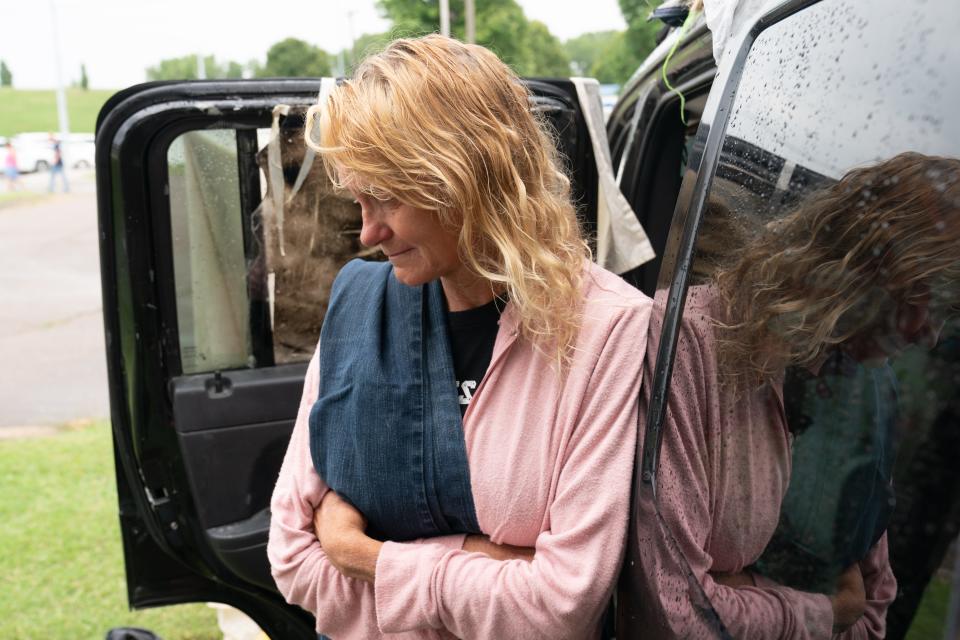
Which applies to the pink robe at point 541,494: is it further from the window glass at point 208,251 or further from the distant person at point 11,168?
the distant person at point 11,168

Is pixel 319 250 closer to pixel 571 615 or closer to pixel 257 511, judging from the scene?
pixel 257 511

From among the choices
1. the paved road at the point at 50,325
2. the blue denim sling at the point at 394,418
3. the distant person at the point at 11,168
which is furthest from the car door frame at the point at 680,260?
the distant person at the point at 11,168

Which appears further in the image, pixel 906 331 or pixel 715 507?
pixel 715 507

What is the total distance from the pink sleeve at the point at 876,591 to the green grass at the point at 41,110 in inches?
1848

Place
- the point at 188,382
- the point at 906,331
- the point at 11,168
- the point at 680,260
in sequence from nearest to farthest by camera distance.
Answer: the point at 906,331
the point at 680,260
the point at 188,382
the point at 11,168

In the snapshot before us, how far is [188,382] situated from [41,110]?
191 ft

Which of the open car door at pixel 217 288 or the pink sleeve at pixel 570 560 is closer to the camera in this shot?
the pink sleeve at pixel 570 560

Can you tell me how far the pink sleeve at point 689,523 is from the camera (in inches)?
44.4

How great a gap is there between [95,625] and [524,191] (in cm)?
324

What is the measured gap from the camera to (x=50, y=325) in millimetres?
9922

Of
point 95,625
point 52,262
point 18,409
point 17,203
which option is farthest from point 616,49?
point 95,625

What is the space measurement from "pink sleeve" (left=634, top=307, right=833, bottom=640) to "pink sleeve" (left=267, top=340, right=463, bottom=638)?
0.31m

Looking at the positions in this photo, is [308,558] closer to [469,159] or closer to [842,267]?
[469,159]

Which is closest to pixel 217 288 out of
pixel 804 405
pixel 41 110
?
pixel 804 405
